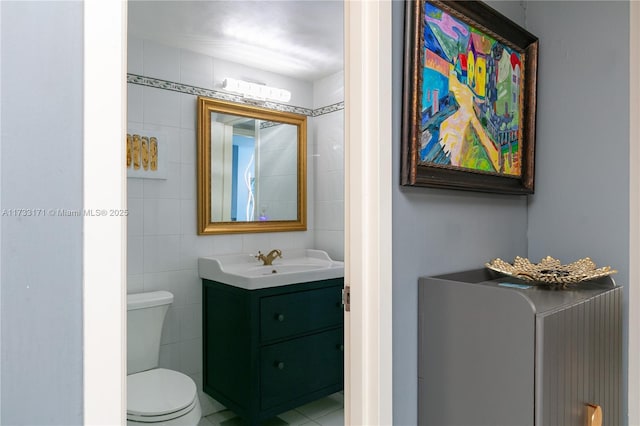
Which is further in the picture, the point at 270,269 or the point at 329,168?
the point at 329,168

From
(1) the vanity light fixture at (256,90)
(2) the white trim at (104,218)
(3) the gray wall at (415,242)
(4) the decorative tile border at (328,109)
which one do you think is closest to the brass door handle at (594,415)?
(3) the gray wall at (415,242)

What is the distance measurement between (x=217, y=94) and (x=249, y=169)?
1.69 ft

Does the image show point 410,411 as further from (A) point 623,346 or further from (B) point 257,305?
(B) point 257,305

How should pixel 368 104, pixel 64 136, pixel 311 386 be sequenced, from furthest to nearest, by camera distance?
1. pixel 311 386
2. pixel 368 104
3. pixel 64 136

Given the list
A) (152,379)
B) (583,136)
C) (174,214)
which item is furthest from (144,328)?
(583,136)

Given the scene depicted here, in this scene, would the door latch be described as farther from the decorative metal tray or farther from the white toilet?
→ the white toilet

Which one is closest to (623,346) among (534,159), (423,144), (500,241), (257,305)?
(500,241)

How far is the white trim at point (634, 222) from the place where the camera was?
142 centimetres

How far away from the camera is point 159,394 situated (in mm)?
1969

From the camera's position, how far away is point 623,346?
1.44 metres

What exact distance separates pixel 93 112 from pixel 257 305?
170 cm

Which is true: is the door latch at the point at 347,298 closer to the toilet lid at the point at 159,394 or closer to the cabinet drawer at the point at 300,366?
the toilet lid at the point at 159,394

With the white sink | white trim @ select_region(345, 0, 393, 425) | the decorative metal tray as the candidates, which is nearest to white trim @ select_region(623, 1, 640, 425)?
the decorative metal tray

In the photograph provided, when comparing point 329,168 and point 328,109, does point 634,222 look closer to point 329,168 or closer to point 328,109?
point 329,168
